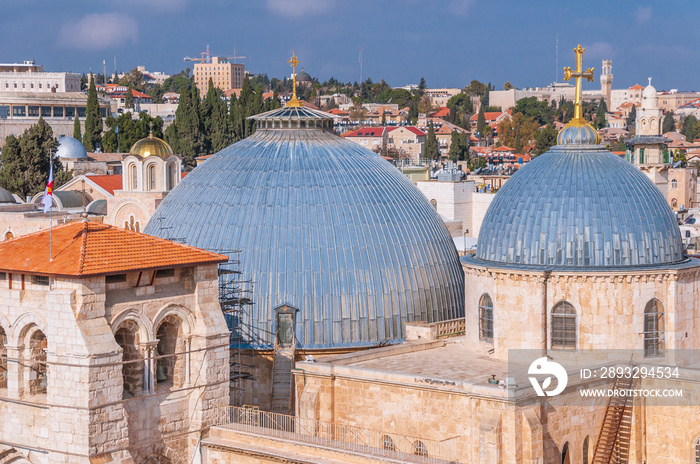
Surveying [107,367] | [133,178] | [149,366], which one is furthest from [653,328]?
[133,178]

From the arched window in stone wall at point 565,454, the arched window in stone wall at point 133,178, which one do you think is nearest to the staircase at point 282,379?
the arched window in stone wall at point 565,454

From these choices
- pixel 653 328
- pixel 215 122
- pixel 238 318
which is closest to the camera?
pixel 653 328

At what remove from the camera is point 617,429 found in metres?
34.9

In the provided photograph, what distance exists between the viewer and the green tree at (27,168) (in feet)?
328

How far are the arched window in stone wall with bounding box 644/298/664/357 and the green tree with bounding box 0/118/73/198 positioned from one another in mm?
69857

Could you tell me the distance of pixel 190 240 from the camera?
42062mm

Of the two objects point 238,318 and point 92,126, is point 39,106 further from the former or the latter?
point 238,318

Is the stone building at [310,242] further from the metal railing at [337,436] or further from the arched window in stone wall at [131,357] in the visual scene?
the arched window in stone wall at [131,357]

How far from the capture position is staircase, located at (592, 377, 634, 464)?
3475 centimetres

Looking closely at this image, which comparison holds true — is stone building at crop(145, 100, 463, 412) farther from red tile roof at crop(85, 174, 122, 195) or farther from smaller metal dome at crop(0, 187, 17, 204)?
red tile roof at crop(85, 174, 122, 195)

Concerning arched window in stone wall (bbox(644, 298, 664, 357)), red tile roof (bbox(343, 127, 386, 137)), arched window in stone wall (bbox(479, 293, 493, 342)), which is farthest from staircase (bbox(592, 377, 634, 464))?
red tile roof (bbox(343, 127, 386, 137))

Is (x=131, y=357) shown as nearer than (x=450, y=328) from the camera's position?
Yes

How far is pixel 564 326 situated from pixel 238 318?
1080 centimetres

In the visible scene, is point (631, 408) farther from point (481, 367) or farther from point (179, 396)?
point (179, 396)
